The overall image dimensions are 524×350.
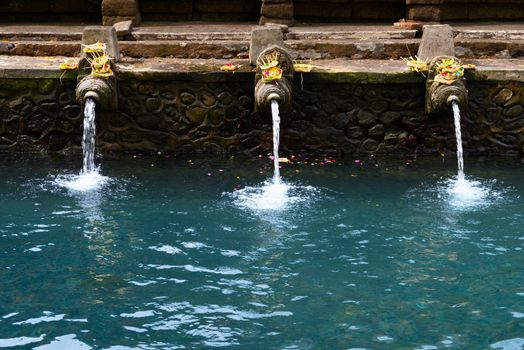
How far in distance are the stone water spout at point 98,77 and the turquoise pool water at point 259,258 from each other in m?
0.85

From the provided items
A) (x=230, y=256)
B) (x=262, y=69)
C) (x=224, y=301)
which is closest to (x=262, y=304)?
(x=224, y=301)

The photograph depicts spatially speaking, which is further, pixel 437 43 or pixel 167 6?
pixel 167 6

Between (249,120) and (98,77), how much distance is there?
79.9 inches

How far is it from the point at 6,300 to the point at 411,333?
325cm

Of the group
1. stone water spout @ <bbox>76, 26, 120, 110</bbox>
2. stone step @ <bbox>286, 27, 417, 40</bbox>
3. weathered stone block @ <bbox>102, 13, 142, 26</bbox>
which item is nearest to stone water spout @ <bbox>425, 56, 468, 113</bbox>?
stone step @ <bbox>286, 27, 417, 40</bbox>

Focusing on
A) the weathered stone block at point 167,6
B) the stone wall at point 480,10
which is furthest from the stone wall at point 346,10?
the weathered stone block at point 167,6

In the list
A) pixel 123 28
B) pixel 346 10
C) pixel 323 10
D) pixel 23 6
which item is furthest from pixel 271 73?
pixel 23 6

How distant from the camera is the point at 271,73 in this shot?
37.1 ft

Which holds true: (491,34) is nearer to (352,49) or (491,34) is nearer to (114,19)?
(352,49)

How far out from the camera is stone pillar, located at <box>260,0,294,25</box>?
14.9m

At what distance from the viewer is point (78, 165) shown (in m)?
11.5

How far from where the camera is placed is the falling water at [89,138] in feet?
37.1

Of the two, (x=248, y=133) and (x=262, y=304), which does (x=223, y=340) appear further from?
(x=248, y=133)

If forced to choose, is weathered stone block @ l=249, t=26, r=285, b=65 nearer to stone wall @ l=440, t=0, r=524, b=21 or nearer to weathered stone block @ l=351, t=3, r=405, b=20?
weathered stone block @ l=351, t=3, r=405, b=20
